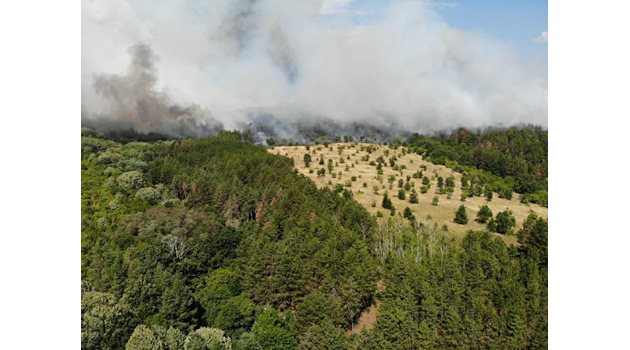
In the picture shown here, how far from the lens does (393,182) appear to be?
77375mm

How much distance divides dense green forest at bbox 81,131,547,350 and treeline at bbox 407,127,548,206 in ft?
76.5

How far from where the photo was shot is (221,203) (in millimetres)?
51438

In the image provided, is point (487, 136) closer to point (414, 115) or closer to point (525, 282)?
point (414, 115)

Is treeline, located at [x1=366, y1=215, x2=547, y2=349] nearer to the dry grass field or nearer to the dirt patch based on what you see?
the dirt patch

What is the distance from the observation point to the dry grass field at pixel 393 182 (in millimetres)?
58831

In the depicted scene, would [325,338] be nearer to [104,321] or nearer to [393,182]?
[104,321]

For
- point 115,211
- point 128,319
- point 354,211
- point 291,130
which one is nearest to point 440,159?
point 291,130

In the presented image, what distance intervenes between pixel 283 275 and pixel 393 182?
4453 centimetres

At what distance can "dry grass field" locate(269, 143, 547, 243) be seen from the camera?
5883cm

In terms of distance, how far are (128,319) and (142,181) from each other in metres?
26.7

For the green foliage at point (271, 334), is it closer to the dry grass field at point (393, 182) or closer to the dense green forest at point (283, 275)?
the dense green forest at point (283, 275)

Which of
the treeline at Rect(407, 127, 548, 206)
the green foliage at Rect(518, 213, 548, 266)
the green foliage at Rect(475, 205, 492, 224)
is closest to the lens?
the green foliage at Rect(518, 213, 548, 266)

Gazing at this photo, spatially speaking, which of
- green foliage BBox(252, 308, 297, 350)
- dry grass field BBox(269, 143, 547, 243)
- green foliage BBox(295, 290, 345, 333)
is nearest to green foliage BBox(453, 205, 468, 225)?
dry grass field BBox(269, 143, 547, 243)

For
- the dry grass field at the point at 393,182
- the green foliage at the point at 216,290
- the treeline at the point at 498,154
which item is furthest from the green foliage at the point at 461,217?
the green foliage at the point at 216,290
